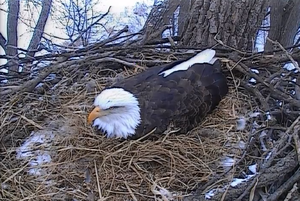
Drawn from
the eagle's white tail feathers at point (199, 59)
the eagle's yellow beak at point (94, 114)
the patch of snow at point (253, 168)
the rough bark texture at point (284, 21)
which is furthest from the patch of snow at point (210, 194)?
the rough bark texture at point (284, 21)

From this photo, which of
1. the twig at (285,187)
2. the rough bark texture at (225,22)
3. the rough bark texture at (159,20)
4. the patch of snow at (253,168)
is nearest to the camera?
the twig at (285,187)

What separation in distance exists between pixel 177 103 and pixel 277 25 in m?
2.06

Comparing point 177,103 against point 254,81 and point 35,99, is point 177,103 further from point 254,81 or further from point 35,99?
point 35,99

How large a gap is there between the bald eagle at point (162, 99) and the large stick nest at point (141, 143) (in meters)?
0.06

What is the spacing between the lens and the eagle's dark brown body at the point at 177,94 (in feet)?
6.89

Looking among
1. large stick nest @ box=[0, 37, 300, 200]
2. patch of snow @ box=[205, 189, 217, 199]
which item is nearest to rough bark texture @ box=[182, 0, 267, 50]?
large stick nest @ box=[0, 37, 300, 200]

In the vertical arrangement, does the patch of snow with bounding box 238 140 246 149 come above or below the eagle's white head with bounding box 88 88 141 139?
below

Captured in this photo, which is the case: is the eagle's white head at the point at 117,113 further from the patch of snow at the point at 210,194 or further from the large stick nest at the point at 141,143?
the patch of snow at the point at 210,194

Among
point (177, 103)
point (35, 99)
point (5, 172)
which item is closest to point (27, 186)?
point (5, 172)

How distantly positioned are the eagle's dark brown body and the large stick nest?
0.21ft

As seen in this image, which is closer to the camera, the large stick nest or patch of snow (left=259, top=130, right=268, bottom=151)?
the large stick nest

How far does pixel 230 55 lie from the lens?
8.09 ft

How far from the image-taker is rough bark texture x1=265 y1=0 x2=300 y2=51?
3.83m

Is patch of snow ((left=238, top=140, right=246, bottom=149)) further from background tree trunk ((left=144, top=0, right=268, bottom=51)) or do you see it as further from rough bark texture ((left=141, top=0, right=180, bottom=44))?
rough bark texture ((left=141, top=0, right=180, bottom=44))
